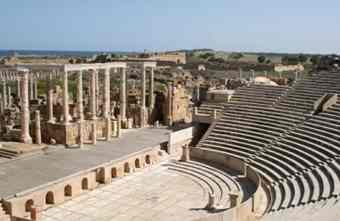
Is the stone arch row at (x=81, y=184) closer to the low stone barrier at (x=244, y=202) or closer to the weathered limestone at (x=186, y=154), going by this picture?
the weathered limestone at (x=186, y=154)

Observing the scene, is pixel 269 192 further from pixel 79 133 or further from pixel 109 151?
pixel 79 133

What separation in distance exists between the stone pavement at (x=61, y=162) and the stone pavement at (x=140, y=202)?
1.36 m

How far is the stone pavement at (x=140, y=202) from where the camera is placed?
18297 millimetres

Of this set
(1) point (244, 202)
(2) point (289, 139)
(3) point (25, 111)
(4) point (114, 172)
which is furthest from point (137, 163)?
(1) point (244, 202)

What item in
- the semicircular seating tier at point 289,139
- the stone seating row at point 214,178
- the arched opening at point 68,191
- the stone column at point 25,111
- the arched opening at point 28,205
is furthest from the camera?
the stone column at point 25,111

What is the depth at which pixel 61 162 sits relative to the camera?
22.6m

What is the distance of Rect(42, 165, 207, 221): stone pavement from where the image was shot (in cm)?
1830

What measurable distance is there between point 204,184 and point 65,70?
1049 cm

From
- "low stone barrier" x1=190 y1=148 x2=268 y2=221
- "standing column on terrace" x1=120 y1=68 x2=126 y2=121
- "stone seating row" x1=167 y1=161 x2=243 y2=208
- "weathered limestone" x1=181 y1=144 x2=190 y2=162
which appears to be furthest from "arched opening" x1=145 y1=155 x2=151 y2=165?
"standing column on terrace" x1=120 y1=68 x2=126 y2=121

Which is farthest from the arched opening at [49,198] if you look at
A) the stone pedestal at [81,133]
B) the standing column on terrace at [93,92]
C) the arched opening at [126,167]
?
the standing column on terrace at [93,92]

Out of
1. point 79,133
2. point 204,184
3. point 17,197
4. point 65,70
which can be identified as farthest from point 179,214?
point 65,70

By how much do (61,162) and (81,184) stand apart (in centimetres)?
221

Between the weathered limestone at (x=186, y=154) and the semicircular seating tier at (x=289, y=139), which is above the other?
the semicircular seating tier at (x=289, y=139)

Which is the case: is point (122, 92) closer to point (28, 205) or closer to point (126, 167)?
point (126, 167)
